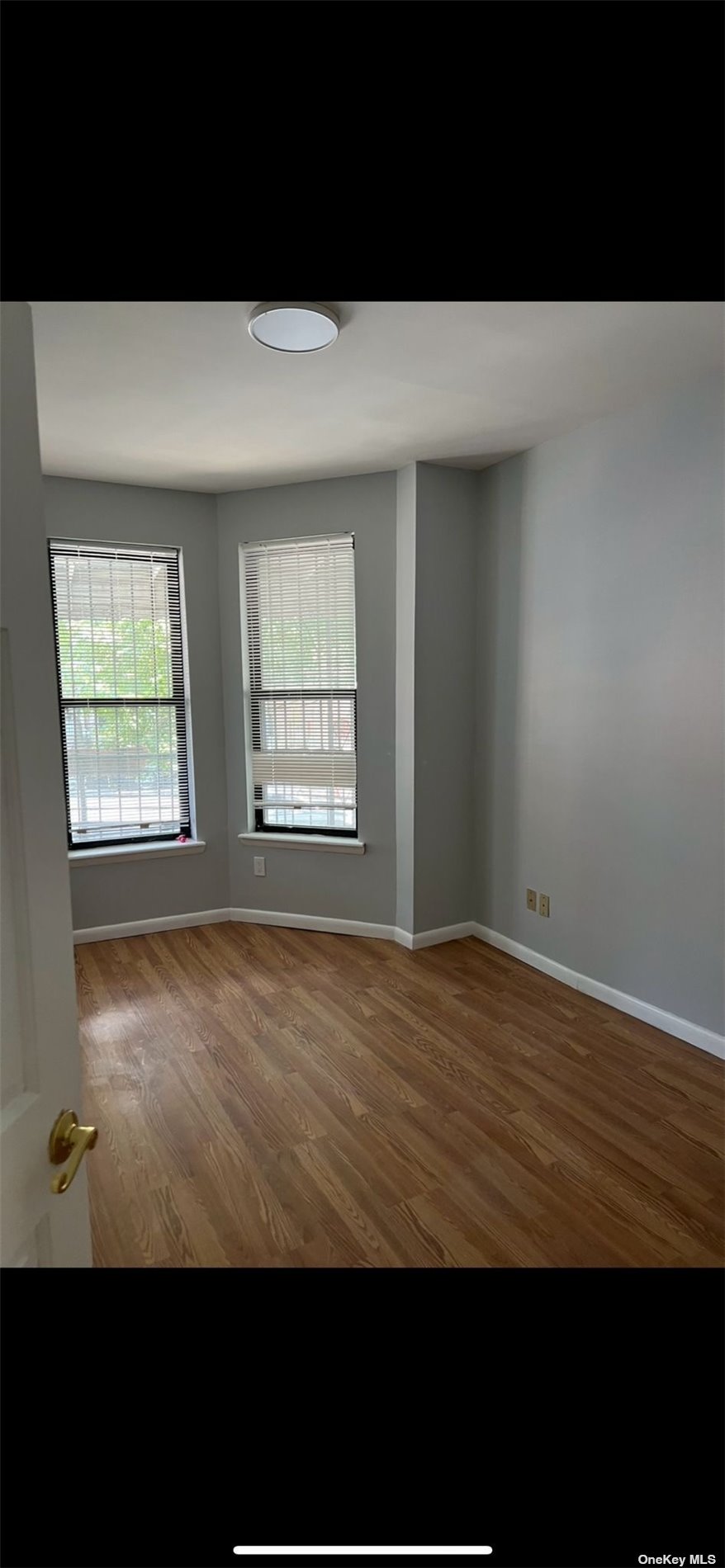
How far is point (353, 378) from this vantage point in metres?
2.25

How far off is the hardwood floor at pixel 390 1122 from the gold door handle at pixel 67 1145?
1027mm

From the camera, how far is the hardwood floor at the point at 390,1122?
164cm

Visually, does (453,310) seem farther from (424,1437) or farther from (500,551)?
(424,1437)

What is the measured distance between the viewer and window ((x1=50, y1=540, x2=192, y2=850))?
139 inches

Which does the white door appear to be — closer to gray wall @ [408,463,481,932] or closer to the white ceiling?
the white ceiling

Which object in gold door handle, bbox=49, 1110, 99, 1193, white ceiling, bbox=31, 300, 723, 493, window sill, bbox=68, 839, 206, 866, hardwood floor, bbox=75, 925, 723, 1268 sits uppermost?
white ceiling, bbox=31, 300, 723, 493

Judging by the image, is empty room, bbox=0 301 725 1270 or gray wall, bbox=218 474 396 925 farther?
gray wall, bbox=218 474 396 925

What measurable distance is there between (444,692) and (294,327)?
1914 millimetres

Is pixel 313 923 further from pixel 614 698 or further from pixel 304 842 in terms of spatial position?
pixel 614 698

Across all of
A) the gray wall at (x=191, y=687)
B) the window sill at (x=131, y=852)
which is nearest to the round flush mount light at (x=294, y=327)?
the gray wall at (x=191, y=687)

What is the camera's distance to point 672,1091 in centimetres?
226

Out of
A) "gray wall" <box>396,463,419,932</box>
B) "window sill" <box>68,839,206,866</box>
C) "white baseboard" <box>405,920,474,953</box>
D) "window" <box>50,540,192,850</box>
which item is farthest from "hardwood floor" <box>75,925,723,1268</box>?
"window" <box>50,540,192,850</box>

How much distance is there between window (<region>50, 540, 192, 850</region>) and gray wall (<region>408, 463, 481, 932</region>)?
4.70 feet

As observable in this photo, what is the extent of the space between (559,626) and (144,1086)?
256 cm
